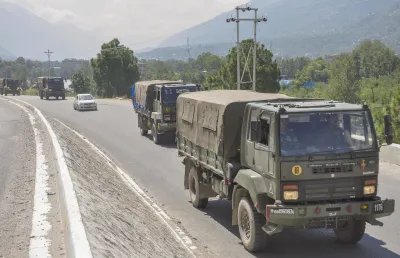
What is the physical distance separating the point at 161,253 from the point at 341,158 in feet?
11.2

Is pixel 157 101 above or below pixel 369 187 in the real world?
above

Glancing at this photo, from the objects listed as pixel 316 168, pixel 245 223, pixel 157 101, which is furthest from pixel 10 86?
pixel 316 168

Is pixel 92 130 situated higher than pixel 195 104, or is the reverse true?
pixel 195 104

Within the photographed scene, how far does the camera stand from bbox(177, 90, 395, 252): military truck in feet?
27.6

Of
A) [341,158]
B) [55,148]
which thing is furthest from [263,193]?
[55,148]

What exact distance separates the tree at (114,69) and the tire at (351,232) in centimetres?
8270

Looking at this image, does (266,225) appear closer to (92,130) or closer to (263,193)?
(263,193)

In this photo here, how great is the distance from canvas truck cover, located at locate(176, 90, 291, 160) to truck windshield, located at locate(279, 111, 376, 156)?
5.92ft

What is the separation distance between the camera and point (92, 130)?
32719 mm

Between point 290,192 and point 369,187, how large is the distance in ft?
4.74

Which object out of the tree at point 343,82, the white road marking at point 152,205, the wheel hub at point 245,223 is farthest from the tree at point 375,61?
the wheel hub at point 245,223

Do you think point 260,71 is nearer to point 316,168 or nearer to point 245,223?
point 245,223

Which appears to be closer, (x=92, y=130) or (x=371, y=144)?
(x=371, y=144)

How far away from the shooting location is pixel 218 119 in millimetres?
10672
